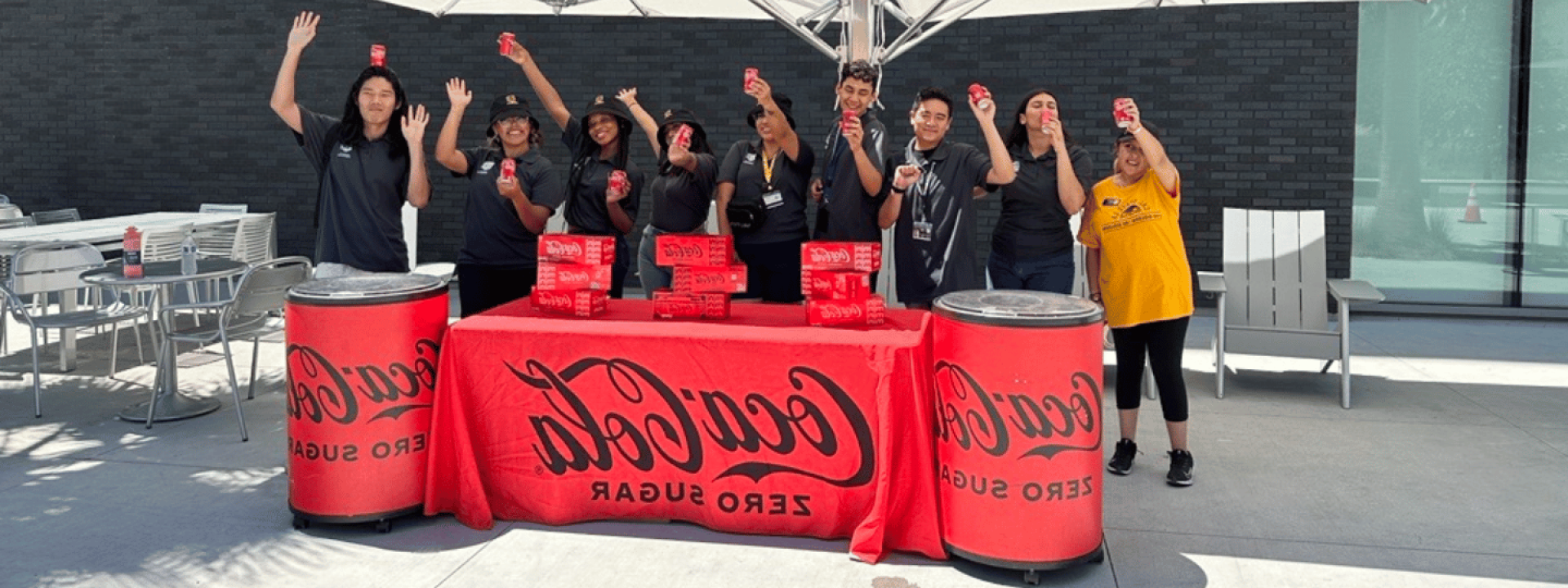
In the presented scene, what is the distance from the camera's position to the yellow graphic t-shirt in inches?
186

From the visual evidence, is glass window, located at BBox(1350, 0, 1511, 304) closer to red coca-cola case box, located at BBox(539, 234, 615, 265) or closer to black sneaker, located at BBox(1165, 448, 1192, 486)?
black sneaker, located at BBox(1165, 448, 1192, 486)

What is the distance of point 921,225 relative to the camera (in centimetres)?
491

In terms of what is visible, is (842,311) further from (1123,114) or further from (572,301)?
(1123,114)

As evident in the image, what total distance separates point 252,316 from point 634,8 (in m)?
2.80

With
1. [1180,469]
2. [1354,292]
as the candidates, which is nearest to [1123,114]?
[1180,469]

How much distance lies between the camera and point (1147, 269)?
15.5 ft

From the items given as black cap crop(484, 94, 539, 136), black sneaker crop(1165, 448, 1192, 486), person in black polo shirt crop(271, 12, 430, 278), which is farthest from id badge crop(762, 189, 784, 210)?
black sneaker crop(1165, 448, 1192, 486)

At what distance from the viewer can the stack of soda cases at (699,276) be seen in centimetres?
444

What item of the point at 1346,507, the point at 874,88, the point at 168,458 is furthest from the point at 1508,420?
the point at 168,458

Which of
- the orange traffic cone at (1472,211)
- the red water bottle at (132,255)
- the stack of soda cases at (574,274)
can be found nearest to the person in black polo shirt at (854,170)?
the stack of soda cases at (574,274)

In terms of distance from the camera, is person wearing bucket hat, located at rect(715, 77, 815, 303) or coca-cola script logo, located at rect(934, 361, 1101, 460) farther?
person wearing bucket hat, located at rect(715, 77, 815, 303)

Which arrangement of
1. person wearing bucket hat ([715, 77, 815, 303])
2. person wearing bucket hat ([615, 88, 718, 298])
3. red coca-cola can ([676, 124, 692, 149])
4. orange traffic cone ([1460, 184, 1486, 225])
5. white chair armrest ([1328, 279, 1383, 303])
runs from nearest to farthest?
red coca-cola can ([676, 124, 692, 149]) → person wearing bucket hat ([715, 77, 815, 303]) → person wearing bucket hat ([615, 88, 718, 298]) → white chair armrest ([1328, 279, 1383, 303]) → orange traffic cone ([1460, 184, 1486, 225])

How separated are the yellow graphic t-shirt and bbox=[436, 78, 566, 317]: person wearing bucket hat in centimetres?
230

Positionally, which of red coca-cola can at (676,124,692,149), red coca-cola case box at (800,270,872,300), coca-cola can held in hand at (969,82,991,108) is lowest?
red coca-cola case box at (800,270,872,300)
